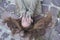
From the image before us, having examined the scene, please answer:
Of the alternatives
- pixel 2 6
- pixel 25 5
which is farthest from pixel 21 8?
pixel 2 6

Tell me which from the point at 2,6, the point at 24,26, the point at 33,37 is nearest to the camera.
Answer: the point at 24,26

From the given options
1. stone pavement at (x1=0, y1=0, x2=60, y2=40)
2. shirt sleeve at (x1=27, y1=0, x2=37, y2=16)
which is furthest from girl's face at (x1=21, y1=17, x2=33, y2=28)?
stone pavement at (x1=0, y1=0, x2=60, y2=40)

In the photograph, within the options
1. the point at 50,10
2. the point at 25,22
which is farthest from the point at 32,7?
the point at 50,10

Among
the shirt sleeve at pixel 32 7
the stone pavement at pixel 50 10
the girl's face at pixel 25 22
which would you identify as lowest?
the stone pavement at pixel 50 10

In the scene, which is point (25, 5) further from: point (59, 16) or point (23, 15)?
point (59, 16)

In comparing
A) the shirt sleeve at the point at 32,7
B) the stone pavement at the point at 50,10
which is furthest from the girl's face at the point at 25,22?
the stone pavement at the point at 50,10

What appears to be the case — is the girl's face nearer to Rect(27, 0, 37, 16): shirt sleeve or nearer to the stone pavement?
Rect(27, 0, 37, 16): shirt sleeve

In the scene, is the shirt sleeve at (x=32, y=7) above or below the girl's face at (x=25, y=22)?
above

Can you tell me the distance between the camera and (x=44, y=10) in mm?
1701

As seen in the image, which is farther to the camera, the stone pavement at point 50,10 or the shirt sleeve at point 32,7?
the stone pavement at point 50,10

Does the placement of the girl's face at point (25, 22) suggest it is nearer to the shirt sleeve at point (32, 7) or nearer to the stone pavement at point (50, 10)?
the shirt sleeve at point (32, 7)

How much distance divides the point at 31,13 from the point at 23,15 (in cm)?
7

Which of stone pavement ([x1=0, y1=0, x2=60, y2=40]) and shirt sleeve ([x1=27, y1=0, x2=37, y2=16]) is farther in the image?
stone pavement ([x1=0, y1=0, x2=60, y2=40])

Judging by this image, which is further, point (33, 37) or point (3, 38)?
point (3, 38)
